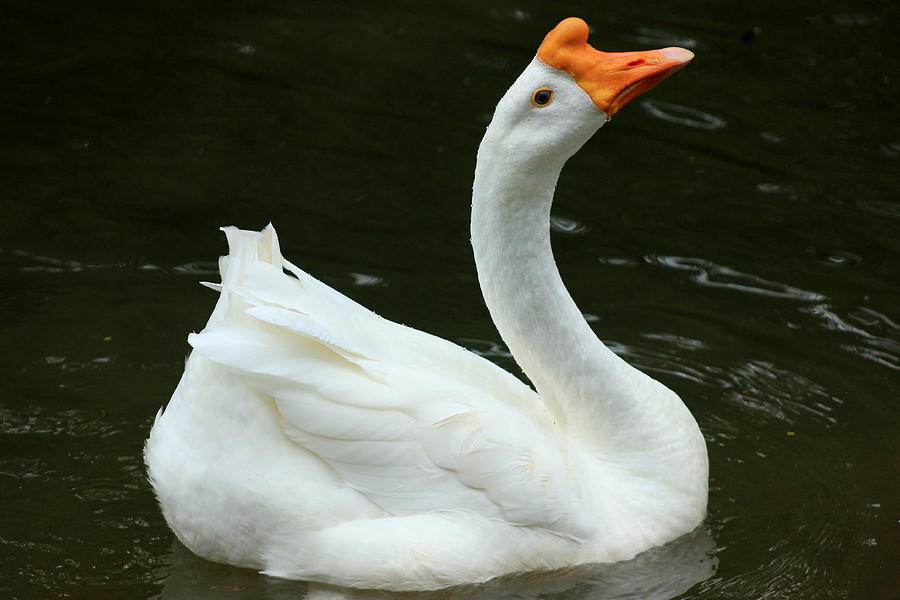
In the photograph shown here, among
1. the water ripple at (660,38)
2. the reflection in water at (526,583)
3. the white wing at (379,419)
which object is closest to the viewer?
the white wing at (379,419)

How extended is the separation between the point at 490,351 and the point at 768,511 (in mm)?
1833

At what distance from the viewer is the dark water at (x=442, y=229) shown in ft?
18.7

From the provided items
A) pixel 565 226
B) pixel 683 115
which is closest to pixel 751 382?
pixel 565 226

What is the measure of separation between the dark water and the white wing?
43cm

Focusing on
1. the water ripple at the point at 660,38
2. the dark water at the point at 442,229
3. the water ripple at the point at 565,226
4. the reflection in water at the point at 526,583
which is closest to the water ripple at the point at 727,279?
the dark water at the point at 442,229

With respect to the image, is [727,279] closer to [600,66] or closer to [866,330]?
[866,330]

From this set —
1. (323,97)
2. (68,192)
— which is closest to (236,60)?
(323,97)

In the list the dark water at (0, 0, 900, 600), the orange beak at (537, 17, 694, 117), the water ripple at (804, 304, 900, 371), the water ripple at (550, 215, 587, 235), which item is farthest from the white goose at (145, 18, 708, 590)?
the water ripple at (550, 215, 587, 235)

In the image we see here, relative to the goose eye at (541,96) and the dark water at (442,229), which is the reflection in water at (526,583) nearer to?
the dark water at (442,229)

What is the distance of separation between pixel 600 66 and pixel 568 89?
14cm

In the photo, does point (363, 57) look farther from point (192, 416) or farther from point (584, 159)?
point (192, 416)

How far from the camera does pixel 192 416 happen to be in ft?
16.7

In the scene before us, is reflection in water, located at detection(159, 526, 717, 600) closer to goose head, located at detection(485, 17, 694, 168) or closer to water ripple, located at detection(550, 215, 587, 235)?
goose head, located at detection(485, 17, 694, 168)

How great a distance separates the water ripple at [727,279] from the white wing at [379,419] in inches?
120
